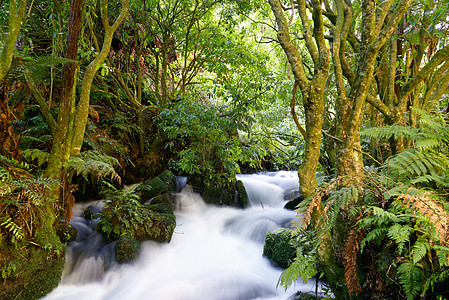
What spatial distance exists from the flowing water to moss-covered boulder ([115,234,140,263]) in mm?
97

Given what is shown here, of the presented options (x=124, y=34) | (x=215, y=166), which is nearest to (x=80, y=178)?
(x=215, y=166)

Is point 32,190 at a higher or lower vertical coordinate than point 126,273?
higher

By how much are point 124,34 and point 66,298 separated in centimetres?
593

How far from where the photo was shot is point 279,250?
13.2 ft

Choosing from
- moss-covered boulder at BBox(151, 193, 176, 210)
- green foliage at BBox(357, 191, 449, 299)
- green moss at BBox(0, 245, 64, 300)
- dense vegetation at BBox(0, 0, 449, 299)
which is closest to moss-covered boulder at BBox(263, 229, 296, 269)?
dense vegetation at BBox(0, 0, 449, 299)

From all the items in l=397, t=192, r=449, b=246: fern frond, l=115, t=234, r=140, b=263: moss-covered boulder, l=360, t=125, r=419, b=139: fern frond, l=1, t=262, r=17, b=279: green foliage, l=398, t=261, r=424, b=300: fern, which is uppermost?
l=360, t=125, r=419, b=139: fern frond

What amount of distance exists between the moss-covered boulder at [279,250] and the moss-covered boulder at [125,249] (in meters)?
2.26

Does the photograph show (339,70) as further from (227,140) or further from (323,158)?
(227,140)

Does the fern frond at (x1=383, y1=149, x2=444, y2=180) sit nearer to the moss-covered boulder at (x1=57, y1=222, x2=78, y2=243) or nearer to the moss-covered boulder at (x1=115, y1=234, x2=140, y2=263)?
→ the moss-covered boulder at (x1=115, y1=234, x2=140, y2=263)

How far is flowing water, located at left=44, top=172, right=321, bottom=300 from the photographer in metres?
3.39

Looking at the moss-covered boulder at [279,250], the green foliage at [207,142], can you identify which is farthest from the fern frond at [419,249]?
the green foliage at [207,142]

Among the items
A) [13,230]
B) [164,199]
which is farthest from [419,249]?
[164,199]

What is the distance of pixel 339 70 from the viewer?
2.37 meters

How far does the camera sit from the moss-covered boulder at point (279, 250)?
152 inches
